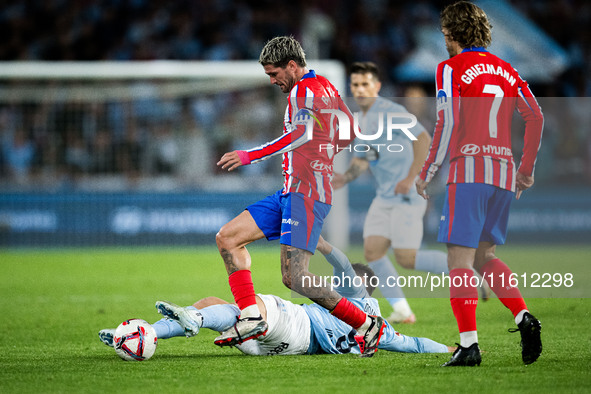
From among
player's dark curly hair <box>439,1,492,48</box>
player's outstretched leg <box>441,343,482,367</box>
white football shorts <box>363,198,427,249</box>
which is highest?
player's dark curly hair <box>439,1,492,48</box>

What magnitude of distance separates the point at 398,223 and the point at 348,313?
8.26 ft

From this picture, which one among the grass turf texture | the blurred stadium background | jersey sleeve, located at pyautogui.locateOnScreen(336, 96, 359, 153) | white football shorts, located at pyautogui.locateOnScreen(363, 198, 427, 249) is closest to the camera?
the grass turf texture

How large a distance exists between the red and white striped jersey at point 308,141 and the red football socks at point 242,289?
0.62 m

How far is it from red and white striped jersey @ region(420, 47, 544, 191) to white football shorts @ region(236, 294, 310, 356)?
1234 millimetres

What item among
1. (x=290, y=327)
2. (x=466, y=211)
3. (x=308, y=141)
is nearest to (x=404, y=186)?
(x=308, y=141)

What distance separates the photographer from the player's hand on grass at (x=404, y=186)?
7668 millimetres

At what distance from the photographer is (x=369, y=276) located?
248 inches

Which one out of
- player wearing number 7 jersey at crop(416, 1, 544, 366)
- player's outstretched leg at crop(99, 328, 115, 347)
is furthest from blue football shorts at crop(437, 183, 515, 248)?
player's outstretched leg at crop(99, 328, 115, 347)

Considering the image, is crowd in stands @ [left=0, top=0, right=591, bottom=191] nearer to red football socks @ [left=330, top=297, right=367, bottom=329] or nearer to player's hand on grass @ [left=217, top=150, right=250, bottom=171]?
red football socks @ [left=330, top=297, right=367, bottom=329]

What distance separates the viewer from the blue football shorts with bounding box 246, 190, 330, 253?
5.65 metres

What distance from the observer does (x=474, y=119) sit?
17.1 feet

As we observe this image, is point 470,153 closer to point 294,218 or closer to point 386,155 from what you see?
point 294,218

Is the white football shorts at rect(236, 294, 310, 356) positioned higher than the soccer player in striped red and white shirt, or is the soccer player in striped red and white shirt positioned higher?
the soccer player in striped red and white shirt

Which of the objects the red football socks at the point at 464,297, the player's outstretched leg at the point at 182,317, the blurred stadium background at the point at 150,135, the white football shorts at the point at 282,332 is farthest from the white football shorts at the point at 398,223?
the blurred stadium background at the point at 150,135
